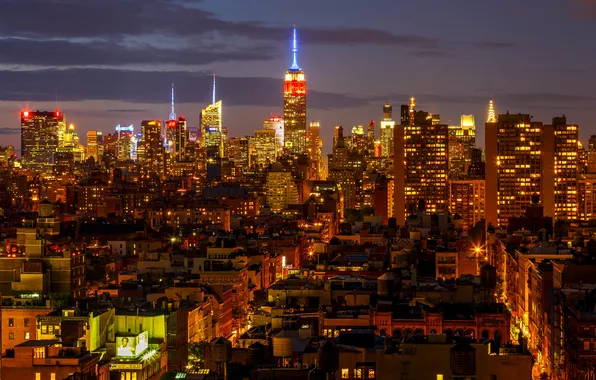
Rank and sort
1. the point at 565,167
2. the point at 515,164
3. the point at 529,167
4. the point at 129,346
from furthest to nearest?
the point at 515,164, the point at 565,167, the point at 529,167, the point at 129,346

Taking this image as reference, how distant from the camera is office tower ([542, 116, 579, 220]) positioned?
7726 inches

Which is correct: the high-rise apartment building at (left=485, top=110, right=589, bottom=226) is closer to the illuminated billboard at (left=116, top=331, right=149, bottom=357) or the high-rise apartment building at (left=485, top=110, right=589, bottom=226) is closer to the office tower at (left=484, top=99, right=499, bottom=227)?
the office tower at (left=484, top=99, right=499, bottom=227)

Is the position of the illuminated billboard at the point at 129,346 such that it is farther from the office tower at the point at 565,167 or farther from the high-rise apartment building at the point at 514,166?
the office tower at the point at 565,167

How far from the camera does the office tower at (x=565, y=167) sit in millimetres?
196250

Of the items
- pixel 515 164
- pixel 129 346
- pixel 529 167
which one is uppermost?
pixel 515 164

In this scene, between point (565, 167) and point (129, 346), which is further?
point (565, 167)

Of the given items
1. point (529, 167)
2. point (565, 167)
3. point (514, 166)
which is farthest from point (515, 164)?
point (565, 167)

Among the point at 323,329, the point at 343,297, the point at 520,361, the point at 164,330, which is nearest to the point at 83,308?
the point at 164,330

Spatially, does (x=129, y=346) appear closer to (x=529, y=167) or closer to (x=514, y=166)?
(x=529, y=167)

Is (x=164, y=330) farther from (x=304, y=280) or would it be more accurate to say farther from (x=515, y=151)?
(x=515, y=151)

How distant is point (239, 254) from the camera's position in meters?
116

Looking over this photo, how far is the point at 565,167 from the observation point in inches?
7712

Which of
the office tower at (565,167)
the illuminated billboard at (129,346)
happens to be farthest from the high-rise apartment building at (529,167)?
the illuminated billboard at (129,346)

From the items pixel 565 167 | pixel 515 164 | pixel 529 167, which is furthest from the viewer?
Answer: pixel 515 164
